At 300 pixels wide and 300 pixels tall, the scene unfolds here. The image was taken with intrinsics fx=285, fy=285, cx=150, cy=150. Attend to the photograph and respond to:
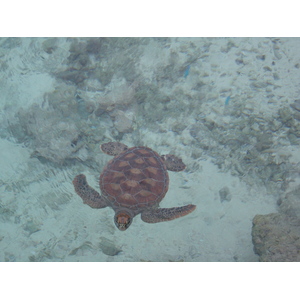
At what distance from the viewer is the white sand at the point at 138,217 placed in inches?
83.1

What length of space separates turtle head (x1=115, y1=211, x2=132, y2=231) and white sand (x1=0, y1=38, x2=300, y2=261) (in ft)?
0.26

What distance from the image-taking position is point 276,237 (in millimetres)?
1976

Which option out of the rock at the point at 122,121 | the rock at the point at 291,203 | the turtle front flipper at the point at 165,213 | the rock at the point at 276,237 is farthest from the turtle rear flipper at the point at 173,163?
the rock at the point at 291,203

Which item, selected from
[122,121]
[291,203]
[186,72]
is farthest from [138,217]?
[186,72]

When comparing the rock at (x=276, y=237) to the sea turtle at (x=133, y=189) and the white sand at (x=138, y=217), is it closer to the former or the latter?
the white sand at (x=138, y=217)

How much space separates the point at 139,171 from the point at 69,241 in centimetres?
75

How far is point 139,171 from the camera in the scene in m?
2.32

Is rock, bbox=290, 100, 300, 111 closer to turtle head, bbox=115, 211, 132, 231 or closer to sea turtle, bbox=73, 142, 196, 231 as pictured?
sea turtle, bbox=73, 142, 196, 231

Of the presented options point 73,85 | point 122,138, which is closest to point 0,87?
point 73,85

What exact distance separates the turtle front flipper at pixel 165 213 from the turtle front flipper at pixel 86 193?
1.18 ft

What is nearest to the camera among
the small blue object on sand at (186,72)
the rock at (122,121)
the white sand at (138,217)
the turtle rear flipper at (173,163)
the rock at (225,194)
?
the white sand at (138,217)

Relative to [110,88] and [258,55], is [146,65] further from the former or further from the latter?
[258,55]

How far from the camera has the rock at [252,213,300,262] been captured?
6.32ft

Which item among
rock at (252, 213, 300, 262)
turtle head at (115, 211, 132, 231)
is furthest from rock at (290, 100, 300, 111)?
turtle head at (115, 211, 132, 231)
